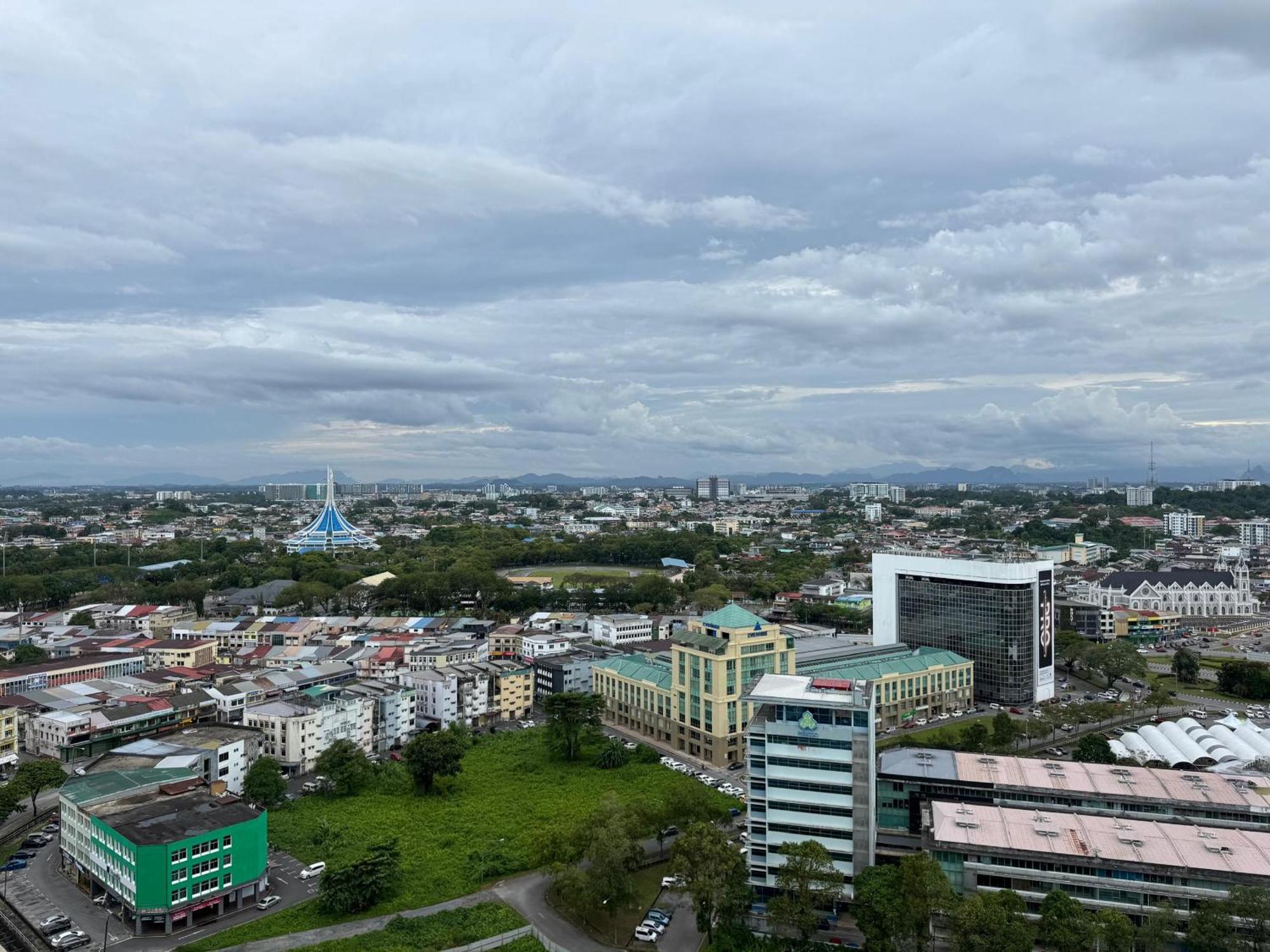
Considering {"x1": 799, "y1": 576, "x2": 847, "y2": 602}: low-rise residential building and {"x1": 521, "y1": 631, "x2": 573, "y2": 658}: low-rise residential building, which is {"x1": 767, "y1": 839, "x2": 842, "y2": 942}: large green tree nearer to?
{"x1": 521, "y1": 631, "x2": 573, "y2": 658}: low-rise residential building

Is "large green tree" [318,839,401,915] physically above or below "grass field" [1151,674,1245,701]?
above

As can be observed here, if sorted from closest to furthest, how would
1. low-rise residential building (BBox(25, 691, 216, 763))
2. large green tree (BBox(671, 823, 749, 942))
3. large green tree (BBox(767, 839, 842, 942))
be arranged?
large green tree (BBox(767, 839, 842, 942)), large green tree (BBox(671, 823, 749, 942)), low-rise residential building (BBox(25, 691, 216, 763))

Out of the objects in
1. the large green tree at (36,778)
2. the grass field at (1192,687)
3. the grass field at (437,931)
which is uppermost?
the large green tree at (36,778)

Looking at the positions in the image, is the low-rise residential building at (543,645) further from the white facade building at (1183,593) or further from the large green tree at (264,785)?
the white facade building at (1183,593)

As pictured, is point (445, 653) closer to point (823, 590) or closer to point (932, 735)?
point (932, 735)

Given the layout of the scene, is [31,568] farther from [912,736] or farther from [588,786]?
[912,736]

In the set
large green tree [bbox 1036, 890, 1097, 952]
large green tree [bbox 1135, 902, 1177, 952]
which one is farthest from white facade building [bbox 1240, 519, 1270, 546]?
large green tree [bbox 1036, 890, 1097, 952]

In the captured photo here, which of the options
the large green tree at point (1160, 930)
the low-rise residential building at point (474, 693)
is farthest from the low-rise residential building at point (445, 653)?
the large green tree at point (1160, 930)
